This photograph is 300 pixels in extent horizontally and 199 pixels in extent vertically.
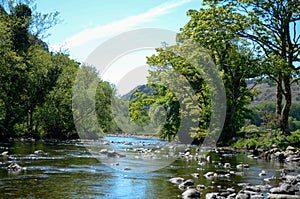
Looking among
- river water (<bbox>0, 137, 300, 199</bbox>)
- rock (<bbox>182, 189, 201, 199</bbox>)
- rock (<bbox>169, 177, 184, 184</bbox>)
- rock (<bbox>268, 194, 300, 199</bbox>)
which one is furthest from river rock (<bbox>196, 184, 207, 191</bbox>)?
rock (<bbox>268, 194, 300, 199</bbox>)

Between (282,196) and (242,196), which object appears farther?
(282,196)

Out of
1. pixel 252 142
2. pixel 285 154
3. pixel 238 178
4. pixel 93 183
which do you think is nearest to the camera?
pixel 93 183

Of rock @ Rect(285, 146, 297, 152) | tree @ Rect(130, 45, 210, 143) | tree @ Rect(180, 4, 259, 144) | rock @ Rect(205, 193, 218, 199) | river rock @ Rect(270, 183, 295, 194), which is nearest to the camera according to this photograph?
rock @ Rect(205, 193, 218, 199)

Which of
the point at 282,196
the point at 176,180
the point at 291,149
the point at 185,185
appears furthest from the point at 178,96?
the point at 282,196

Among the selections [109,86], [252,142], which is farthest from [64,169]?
[109,86]

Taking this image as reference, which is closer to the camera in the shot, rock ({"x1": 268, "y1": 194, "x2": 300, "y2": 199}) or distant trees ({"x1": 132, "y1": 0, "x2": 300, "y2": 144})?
rock ({"x1": 268, "y1": 194, "x2": 300, "y2": 199})

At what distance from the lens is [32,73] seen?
45719 mm

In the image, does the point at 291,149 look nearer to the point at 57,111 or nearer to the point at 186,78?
the point at 186,78

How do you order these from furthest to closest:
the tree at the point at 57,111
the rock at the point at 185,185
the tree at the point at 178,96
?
the tree at the point at 57,111 → the tree at the point at 178,96 → the rock at the point at 185,185

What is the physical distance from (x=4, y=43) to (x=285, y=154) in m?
27.7

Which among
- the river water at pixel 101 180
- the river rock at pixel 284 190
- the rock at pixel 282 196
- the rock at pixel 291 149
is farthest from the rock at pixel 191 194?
the rock at pixel 291 149

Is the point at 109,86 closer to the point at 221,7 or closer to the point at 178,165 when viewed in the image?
the point at 221,7

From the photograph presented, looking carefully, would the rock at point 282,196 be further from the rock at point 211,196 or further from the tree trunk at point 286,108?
the tree trunk at point 286,108

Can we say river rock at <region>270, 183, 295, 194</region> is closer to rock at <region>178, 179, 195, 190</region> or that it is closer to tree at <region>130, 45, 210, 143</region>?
rock at <region>178, 179, 195, 190</region>
